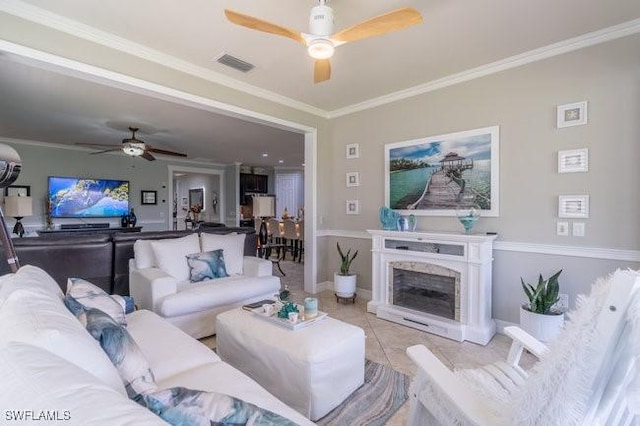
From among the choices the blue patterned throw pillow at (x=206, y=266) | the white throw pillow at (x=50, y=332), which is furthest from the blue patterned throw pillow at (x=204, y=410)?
the blue patterned throw pillow at (x=206, y=266)

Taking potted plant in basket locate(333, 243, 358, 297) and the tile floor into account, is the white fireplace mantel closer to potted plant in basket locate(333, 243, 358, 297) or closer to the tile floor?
the tile floor

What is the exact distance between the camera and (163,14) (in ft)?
7.35

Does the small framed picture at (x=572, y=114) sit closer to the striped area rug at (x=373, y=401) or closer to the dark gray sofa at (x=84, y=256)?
the striped area rug at (x=373, y=401)

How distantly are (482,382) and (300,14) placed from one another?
2497 millimetres

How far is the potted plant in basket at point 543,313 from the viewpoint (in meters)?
2.40

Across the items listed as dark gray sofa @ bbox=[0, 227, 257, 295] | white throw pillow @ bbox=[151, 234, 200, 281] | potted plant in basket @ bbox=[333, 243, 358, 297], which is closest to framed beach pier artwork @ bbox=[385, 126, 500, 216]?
potted plant in basket @ bbox=[333, 243, 358, 297]

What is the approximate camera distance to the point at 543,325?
2.42 metres

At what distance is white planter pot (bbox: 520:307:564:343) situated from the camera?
239cm

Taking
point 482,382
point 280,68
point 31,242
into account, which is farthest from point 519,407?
point 31,242

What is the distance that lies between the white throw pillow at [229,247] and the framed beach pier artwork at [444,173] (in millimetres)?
1884

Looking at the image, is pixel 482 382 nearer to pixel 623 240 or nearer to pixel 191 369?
pixel 191 369

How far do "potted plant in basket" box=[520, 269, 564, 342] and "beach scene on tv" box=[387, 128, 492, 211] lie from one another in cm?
87

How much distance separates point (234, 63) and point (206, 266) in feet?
6.69

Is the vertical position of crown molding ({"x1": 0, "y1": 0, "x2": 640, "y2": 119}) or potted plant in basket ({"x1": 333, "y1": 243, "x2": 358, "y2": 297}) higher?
crown molding ({"x1": 0, "y1": 0, "x2": 640, "y2": 119})
